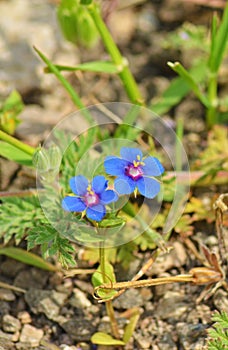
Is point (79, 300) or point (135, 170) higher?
point (135, 170)

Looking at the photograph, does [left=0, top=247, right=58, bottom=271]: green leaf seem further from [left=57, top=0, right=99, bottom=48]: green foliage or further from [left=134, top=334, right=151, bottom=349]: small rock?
[left=57, top=0, right=99, bottom=48]: green foliage

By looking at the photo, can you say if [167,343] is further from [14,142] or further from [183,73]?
[183,73]

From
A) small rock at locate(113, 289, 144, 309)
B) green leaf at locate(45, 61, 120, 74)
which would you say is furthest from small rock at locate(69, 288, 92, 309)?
green leaf at locate(45, 61, 120, 74)

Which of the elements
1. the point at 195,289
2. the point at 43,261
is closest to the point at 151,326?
the point at 195,289

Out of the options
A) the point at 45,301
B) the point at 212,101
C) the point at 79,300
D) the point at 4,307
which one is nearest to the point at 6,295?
the point at 4,307

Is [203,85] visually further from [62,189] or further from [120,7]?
[62,189]

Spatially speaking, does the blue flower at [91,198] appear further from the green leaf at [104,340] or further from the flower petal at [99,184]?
the green leaf at [104,340]
